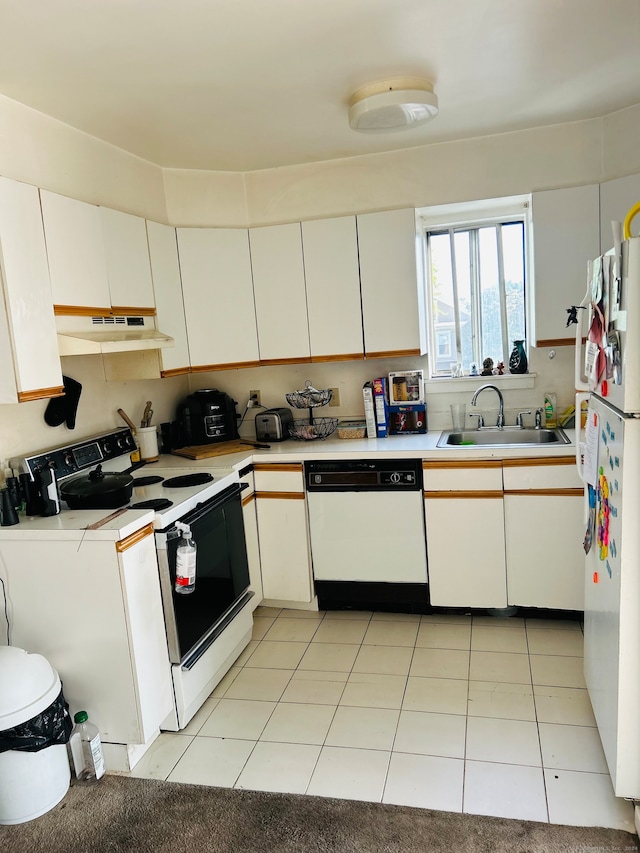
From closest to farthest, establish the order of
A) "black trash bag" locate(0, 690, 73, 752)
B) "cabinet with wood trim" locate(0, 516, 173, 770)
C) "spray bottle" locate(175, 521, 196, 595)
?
"black trash bag" locate(0, 690, 73, 752) < "cabinet with wood trim" locate(0, 516, 173, 770) < "spray bottle" locate(175, 521, 196, 595)

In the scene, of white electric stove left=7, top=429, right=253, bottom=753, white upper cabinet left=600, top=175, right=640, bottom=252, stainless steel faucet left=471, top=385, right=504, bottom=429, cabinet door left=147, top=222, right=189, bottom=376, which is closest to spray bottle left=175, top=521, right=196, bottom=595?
white electric stove left=7, top=429, right=253, bottom=753

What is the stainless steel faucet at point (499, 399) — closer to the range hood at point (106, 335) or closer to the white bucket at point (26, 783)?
Result: the range hood at point (106, 335)

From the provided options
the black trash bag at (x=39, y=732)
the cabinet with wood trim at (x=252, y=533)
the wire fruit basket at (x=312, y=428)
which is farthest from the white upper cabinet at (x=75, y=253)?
the black trash bag at (x=39, y=732)

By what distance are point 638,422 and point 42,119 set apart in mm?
2463

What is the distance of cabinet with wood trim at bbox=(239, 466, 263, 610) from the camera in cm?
320

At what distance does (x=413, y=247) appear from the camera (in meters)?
3.27

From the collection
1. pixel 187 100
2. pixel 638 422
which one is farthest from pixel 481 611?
pixel 187 100

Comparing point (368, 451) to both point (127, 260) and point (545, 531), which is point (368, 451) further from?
point (127, 260)

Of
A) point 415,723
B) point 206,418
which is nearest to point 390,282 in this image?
point 206,418

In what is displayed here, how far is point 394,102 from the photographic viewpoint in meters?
2.44

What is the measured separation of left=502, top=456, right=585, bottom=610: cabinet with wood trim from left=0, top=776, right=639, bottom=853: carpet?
1240 millimetres

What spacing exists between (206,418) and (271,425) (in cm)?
38

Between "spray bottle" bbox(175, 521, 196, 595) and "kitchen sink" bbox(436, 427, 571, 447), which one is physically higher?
"kitchen sink" bbox(436, 427, 571, 447)

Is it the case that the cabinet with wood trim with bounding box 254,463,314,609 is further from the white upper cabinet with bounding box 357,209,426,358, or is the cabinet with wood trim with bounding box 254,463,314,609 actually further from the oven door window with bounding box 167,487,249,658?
the white upper cabinet with bounding box 357,209,426,358
